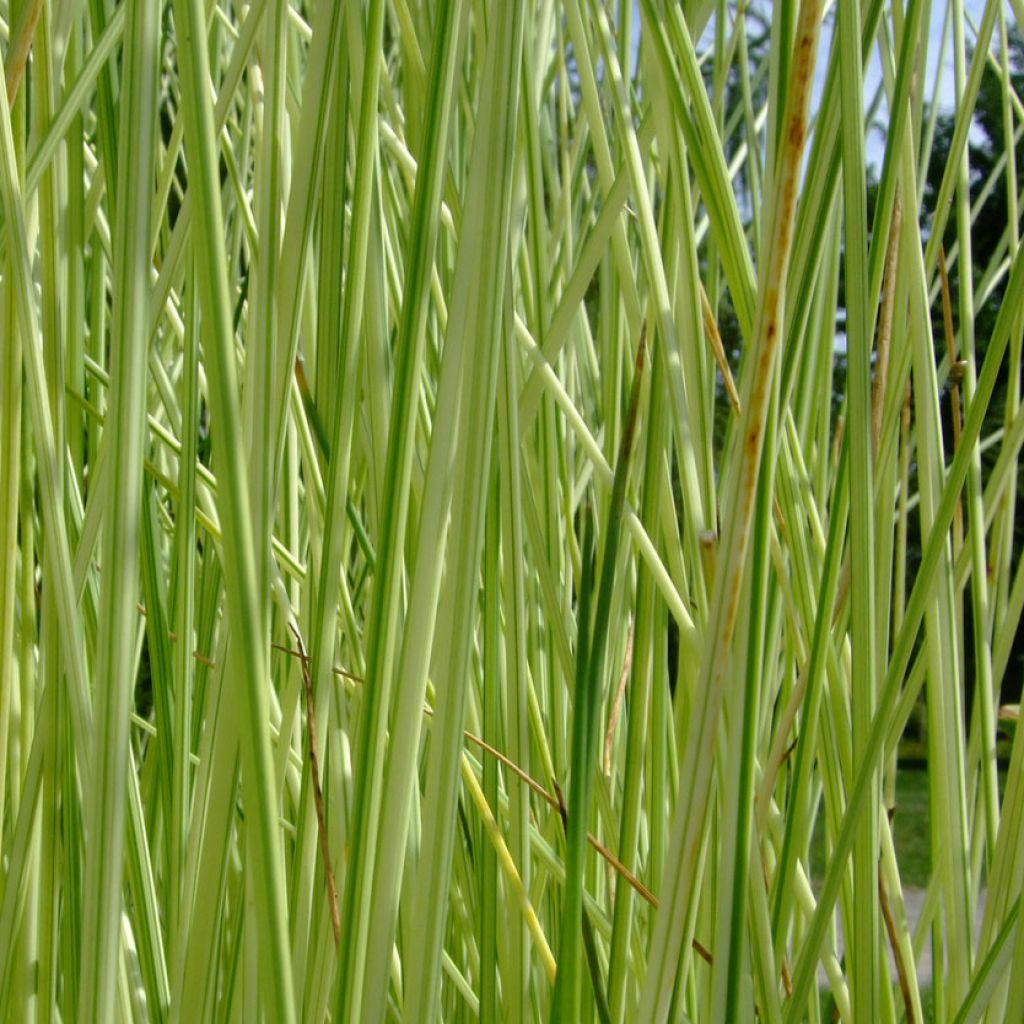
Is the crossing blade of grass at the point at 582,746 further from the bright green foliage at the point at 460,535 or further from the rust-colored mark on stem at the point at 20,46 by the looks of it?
the rust-colored mark on stem at the point at 20,46

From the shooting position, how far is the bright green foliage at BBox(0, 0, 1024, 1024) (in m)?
0.21

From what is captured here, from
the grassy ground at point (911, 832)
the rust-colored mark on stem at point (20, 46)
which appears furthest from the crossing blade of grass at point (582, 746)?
the grassy ground at point (911, 832)

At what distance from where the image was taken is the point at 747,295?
289 mm

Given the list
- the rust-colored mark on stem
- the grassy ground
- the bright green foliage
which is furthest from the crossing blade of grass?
the grassy ground

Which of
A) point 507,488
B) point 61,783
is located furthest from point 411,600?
point 61,783

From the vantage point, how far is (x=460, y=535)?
0.22 metres

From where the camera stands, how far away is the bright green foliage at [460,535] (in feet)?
0.69

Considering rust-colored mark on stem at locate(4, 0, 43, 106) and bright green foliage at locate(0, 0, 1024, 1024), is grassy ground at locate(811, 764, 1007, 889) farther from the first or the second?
rust-colored mark on stem at locate(4, 0, 43, 106)

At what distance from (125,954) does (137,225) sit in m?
0.24

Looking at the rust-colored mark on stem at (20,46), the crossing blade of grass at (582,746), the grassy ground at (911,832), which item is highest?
the rust-colored mark on stem at (20,46)

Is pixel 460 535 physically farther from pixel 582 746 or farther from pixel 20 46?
pixel 20 46

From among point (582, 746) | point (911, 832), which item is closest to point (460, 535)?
point (582, 746)

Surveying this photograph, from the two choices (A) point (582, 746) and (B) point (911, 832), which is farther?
(B) point (911, 832)

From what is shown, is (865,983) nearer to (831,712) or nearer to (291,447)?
(831,712)
